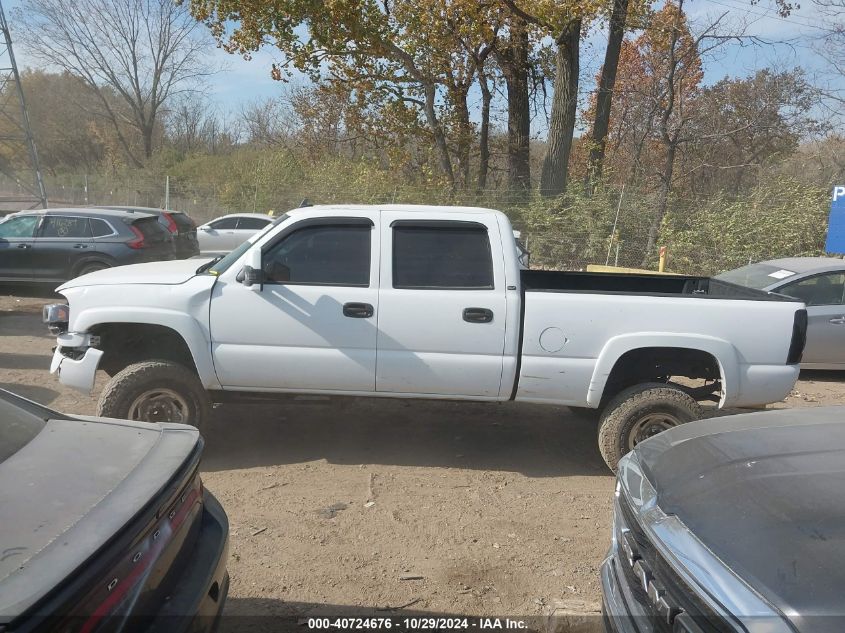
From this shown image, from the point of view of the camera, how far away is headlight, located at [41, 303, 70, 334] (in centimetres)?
511

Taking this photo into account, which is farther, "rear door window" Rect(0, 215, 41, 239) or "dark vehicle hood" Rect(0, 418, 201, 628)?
"rear door window" Rect(0, 215, 41, 239)

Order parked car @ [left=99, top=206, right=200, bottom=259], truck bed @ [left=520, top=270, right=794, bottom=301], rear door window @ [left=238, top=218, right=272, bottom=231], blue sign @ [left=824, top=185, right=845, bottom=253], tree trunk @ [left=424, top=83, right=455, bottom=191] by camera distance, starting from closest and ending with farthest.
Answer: truck bed @ [left=520, top=270, right=794, bottom=301]
blue sign @ [left=824, top=185, right=845, bottom=253]
parked car @ [left=99, top=206, right=200, bottom=259]
rear door window @ [left=238, top=218, right=272, bottom=231]
tree trunk @ [left=424, top=83, right=455, bottom=191]

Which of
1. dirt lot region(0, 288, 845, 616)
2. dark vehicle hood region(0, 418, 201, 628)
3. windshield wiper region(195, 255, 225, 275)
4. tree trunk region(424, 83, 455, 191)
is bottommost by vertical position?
dirt lot region(0, 288, 845, 616)

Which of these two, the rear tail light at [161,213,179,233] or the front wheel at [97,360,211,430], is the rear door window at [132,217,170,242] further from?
the front wheel at [97,360,211,430]

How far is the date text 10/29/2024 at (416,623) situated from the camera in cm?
325

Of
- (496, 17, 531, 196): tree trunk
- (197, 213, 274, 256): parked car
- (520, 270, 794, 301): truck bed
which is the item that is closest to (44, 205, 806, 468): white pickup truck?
(520, 270, 794, 301): truck bed

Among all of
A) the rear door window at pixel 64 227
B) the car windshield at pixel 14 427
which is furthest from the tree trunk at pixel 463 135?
the car windshield at pixel 14 427

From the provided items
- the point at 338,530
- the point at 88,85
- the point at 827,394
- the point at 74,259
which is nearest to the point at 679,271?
the point at 827,394

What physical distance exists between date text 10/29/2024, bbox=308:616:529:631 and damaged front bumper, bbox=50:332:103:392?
8.98ft

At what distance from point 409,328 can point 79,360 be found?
239 centimetres

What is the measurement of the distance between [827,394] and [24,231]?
1214cm

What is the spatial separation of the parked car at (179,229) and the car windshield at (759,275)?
9.51 meters

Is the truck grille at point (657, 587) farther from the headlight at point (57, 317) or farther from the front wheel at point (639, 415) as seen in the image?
the headlight at point (57, 317)

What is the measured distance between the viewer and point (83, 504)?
83.9 inches
